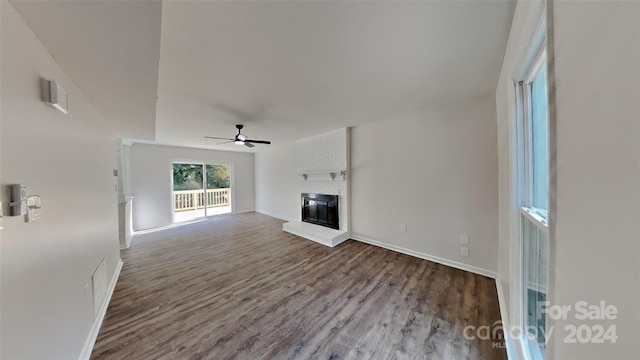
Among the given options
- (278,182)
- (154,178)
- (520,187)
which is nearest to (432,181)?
Answer: (520,187)

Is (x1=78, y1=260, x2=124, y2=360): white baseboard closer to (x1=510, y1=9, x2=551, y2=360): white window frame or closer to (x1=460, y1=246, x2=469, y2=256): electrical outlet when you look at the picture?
(x1=510, y1=9, x2=551, y2=360): white window frame

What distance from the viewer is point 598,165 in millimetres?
524

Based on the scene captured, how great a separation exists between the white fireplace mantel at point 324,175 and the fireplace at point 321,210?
1.28ft

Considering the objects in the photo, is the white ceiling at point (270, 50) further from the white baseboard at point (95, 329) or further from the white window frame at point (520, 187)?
the white baseboard at point (95, 329)

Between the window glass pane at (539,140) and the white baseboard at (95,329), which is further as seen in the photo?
the white baseboard at (95,329)

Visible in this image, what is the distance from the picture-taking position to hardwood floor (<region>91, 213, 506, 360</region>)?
1.58m

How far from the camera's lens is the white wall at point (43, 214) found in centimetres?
88

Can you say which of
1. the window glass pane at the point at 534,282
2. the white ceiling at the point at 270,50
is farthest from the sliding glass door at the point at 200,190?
→ the window glass pane at the point at 534,282

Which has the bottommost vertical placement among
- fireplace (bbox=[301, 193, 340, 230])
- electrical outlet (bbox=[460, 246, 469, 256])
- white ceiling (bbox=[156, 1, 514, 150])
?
electrical outlet (bbox=[460, 246, 469, 256])

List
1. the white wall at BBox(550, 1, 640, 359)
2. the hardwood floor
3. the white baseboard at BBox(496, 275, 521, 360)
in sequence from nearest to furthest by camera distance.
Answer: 1. the white wall at BBox(550, 1, 640, 359)
2. the white baseboard at BBox(496, 275, 521, 360)
3. the hardwood floor

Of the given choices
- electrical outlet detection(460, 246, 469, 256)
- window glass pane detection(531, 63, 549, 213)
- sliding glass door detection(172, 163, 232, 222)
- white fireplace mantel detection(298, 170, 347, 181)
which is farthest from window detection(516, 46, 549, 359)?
sliding glass door detection(172, 163, 232, 222)

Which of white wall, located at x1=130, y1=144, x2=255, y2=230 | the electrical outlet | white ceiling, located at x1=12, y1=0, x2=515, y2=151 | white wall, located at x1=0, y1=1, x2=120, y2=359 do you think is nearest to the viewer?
white wall, located at x1=0, y1=1, x2=120, y2=359

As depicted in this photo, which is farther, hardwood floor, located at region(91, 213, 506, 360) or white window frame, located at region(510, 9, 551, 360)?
hardwood floor, located at region(91, 213, 506, 360)

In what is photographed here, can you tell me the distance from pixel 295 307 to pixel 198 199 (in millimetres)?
6583
